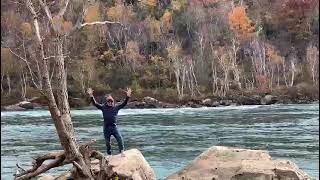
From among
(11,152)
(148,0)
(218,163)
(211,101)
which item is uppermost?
(148,0)

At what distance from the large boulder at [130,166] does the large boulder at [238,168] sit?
2.01 feet

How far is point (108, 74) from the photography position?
71188mm

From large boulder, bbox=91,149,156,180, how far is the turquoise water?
4.27 m

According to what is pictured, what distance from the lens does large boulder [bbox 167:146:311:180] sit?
12258mm

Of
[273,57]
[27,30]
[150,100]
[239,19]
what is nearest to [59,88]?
[27,30]

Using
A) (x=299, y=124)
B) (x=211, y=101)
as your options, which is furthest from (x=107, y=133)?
(x=211, y=101)

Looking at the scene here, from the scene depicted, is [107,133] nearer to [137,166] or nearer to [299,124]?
[137,166]

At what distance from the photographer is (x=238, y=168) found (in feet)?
41.5

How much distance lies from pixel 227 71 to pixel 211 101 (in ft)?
34.5

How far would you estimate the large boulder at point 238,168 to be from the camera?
40.2 feet

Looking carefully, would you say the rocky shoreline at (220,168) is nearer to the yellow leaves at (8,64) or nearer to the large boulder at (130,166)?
the large boulder at (130,166)

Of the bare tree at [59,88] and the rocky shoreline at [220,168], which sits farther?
the rocky shoreline at [220,168]

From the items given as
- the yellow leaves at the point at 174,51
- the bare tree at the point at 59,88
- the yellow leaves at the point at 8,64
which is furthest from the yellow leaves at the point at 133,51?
the bare tree at the point at 59,88

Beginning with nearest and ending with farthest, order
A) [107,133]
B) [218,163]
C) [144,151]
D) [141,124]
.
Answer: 1. [218,163]
2. [107,133]
3. [144,151]
4. [141,124]
